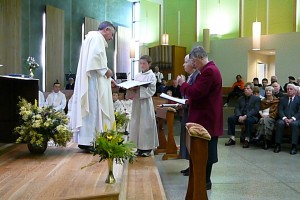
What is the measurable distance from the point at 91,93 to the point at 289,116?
4.17 metres

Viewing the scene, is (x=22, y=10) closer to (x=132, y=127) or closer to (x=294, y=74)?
(x=132, y=127)

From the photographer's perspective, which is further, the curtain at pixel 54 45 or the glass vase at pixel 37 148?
the curtain at pixel 54 45

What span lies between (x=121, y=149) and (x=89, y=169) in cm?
64

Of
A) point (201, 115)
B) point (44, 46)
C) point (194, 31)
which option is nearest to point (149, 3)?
point (194, 31)

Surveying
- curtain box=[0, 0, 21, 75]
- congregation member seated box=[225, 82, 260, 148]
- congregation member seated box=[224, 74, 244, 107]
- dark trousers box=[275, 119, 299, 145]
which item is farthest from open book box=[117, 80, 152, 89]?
congregation member seated box=[224, 74, 244, 107]

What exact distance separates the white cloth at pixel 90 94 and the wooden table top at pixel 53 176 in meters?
0.29

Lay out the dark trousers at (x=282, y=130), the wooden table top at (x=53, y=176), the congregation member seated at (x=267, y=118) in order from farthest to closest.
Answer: the congregation member seated at (x=267, y=118) < the dark trousers at (x=282, y=130) < the wooden table top at (x=53, y=176)

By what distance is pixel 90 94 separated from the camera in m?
4.05

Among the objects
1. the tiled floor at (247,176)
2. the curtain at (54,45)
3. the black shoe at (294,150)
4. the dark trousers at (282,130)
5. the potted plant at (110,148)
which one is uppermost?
the curtain at (54,45)

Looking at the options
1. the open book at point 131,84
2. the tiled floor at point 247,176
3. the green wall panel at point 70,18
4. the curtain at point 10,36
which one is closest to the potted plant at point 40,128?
the open book at point 131,84

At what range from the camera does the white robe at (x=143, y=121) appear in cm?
494

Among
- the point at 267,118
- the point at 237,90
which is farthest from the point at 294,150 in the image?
the point at 237,90

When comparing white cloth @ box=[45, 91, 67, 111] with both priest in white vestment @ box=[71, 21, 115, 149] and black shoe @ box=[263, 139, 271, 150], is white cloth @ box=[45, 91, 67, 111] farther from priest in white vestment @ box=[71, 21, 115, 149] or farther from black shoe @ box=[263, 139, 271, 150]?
priest in white vestment @ box=[71, 21, 115, 149]

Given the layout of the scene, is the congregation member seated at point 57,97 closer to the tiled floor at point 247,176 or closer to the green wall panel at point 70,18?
the green wall panel at point 70,18
